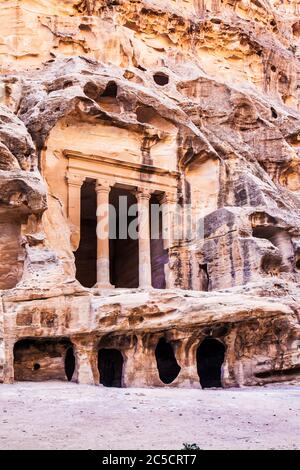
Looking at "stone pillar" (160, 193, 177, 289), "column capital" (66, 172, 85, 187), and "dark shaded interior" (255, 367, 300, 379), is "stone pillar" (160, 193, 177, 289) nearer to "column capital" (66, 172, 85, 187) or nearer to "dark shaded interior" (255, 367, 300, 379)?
"column capital" (66, 172, 85, 187)

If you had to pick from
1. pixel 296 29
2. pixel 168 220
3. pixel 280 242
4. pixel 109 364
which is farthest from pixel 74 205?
pixel 296 29

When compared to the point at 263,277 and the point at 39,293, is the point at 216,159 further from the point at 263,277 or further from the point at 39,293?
the point at 39,293

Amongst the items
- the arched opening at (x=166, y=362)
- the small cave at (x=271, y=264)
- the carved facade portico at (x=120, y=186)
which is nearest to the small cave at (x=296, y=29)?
the carved facade portico at (x=120, y=186)

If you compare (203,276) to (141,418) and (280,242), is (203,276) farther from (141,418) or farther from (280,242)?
(141,418)

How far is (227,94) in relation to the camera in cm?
3020

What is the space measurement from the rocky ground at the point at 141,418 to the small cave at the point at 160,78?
18.3 m

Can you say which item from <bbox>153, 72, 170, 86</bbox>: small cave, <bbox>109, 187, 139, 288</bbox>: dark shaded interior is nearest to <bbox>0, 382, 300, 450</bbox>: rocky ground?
<bbox>109, 187, 139, 288</bbox>: dark shaded interior

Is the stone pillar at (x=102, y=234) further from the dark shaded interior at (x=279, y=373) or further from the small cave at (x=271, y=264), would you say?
the dark shaded interior at (x=279, y=373)

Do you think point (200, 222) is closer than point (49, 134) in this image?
No

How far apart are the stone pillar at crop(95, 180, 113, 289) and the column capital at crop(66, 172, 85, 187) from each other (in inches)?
29.6

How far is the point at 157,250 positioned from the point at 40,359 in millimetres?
9895

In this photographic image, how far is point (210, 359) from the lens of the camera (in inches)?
850

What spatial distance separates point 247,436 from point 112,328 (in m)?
7.49

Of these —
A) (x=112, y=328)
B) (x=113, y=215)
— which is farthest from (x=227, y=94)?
(x=112, y=328)
